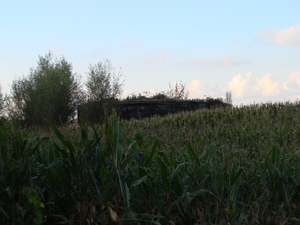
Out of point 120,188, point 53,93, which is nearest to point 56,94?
point 53,93

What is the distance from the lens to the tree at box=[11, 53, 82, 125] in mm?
17766

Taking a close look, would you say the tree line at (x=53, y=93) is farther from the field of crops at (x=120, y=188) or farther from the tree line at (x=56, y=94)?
the field of crops at (x=120, y=188)

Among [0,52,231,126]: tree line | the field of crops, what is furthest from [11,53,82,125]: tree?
the field of crops

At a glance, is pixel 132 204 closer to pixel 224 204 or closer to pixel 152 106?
pixel 224 204

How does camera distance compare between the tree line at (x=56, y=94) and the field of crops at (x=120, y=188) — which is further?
the tree line at (x=56, y=94)

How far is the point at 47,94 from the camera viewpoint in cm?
1878

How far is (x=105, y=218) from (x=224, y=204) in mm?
1048

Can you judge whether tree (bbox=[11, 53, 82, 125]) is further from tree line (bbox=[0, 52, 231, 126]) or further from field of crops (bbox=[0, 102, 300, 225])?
field of crops (bbox=[0, 102, 300, 225])

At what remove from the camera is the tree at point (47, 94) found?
17766 millimetres

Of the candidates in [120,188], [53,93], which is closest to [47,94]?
[53,93]

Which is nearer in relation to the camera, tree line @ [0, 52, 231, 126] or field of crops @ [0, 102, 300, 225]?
field of crops @ [0, 102, 300, 225]

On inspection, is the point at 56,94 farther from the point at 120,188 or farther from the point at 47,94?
the point at 120,188

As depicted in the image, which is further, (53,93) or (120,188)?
(53,93)

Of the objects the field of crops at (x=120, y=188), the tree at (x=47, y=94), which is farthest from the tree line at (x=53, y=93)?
the field of crops at (x=120, y=188)
